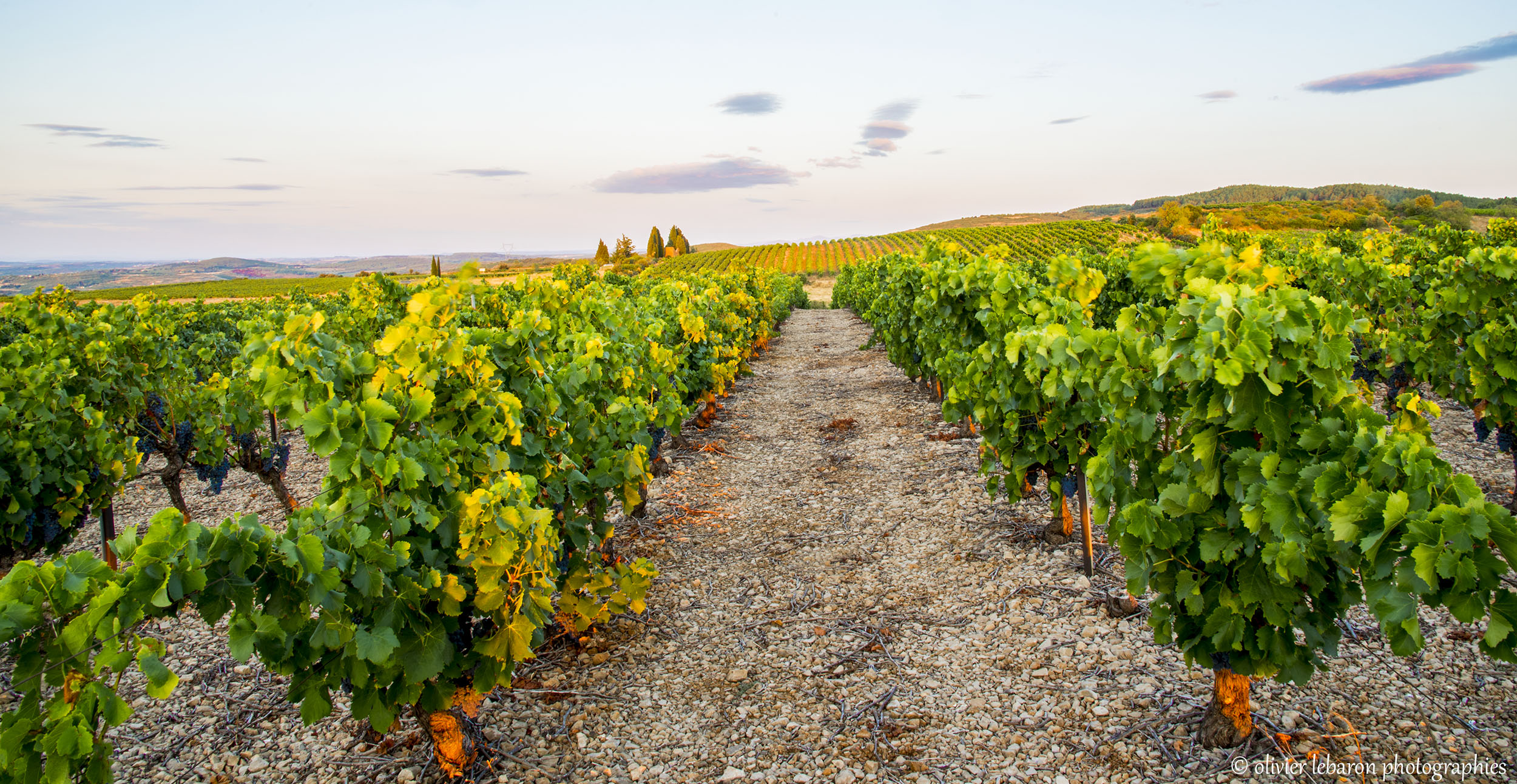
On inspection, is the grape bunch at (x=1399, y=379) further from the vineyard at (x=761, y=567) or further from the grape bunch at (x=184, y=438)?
the grape bunch at (x=184, y=438)

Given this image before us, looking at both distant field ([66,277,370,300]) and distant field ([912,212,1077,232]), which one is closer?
distant field ([66,277,370,300])

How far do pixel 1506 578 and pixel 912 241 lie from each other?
90215 millimetres

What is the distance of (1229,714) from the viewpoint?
344cm

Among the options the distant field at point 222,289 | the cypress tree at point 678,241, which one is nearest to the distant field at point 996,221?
the cypress tree at point 678,241

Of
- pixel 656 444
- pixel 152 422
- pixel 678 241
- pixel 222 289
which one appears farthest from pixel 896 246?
pixel 152 422

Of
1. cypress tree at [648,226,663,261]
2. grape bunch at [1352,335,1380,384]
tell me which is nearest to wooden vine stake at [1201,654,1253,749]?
grape bunch at [1352,335,1380,384]

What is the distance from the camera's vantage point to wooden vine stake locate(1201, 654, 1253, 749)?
342 centimetres

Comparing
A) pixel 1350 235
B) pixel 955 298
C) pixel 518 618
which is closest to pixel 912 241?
pixel 1350 235

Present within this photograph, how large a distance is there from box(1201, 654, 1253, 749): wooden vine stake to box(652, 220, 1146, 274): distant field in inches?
2361

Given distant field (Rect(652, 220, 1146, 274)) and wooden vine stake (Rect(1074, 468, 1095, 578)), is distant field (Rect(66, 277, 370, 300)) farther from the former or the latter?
wooden vine stake (Rect(1074, 468, 1095, 578))

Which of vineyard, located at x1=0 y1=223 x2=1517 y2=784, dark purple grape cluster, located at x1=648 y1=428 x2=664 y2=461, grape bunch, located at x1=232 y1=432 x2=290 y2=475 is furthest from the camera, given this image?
dark purple grape cluster, located at x1=648 y1=428 x2=664 y2=461

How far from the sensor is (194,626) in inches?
203

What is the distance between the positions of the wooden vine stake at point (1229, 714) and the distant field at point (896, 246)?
60.0 m

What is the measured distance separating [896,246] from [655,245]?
34.3 m
